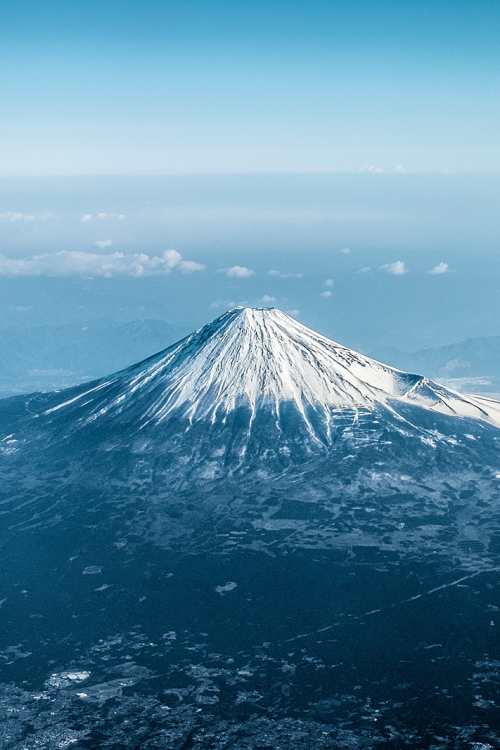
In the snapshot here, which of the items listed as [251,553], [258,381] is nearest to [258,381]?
[258,381]

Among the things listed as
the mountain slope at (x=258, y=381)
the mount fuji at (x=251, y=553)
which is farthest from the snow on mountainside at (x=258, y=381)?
the mount fuji at (x=251, y=553)

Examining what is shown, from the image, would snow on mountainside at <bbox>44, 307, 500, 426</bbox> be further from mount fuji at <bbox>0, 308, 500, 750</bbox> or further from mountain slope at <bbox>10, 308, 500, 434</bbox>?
mount fuji at <bbox>0, 308, 500, 750</bbox>

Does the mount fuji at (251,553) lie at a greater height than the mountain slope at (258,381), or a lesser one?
lesser

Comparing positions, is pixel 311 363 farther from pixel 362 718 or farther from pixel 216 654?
pixel 362 718

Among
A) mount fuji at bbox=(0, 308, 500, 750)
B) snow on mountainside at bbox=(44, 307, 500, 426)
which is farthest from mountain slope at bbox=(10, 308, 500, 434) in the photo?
mount fuji at bbox=(0, 308, 500, 750)

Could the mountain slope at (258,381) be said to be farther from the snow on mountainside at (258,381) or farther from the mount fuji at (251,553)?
the mount fuji at (251,553)

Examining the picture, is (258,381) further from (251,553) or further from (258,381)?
(251,553)

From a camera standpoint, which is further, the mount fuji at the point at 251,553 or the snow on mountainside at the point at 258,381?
the snow on mountainside at the point at 258,381
